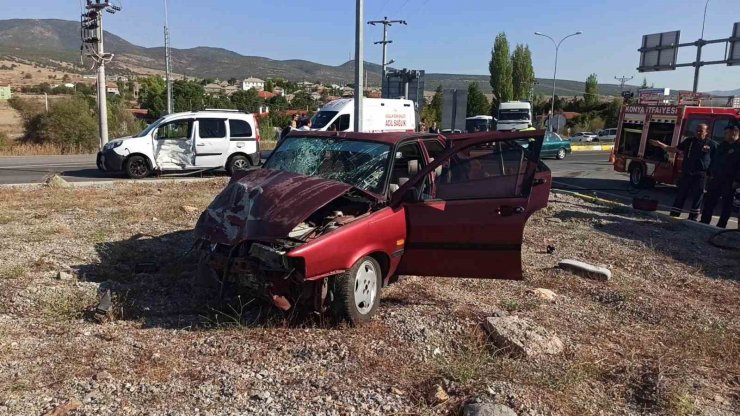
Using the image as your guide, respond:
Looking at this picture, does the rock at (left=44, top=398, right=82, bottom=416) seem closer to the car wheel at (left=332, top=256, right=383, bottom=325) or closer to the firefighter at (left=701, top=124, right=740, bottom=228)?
the car wheel at (left=332, top=256, right=383, bottom=325)

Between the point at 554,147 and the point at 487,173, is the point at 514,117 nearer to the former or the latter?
the point at 554,147

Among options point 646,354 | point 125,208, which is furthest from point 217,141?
point 646,354

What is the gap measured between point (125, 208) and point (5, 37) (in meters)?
221

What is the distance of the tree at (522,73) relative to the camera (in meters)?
87.2

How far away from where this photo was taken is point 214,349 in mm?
4188

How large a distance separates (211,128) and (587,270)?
1195cm

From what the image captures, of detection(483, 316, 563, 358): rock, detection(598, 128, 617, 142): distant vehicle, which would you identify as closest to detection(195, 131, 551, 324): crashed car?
detection(483, 316, 563, 358): rock

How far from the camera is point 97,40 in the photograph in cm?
2294

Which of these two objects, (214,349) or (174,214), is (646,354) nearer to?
(214,349)

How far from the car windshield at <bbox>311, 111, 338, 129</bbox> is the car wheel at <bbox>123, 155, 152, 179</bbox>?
6701mm

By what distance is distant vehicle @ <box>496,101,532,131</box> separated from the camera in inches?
1556

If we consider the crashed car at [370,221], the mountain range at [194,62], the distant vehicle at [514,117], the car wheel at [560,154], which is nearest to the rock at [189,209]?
the crashed car at [370,221]

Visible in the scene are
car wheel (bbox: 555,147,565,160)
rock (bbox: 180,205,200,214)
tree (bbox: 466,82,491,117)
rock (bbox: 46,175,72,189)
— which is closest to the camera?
rock (bbox: 180,205,200,214)

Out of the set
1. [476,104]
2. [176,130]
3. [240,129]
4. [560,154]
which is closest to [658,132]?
[240,129]
